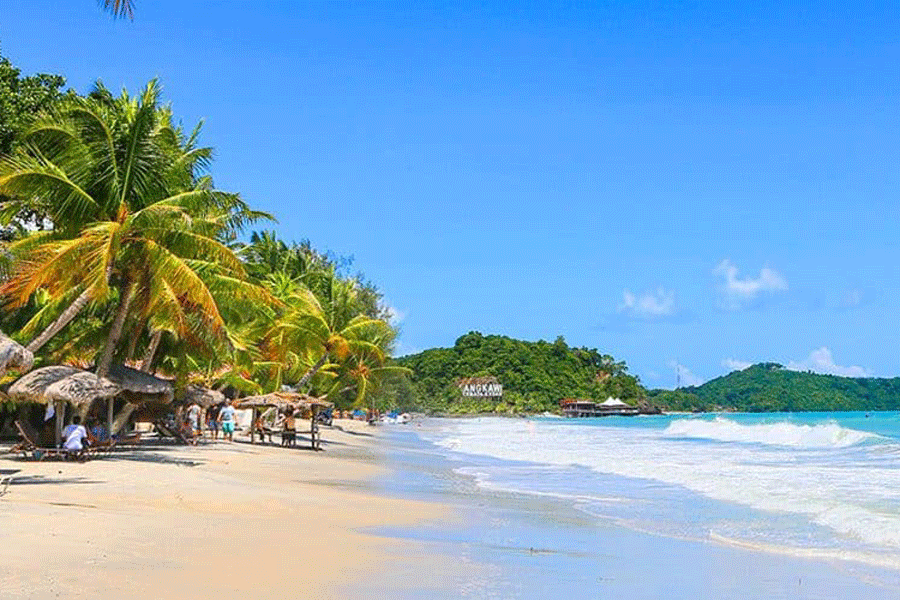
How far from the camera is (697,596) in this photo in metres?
8.16

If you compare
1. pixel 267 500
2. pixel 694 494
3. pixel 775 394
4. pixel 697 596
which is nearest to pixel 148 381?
pixel 267 500

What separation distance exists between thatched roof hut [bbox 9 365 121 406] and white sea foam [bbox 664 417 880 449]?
1343 inches

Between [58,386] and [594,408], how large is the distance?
131m

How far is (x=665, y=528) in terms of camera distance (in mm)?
12906

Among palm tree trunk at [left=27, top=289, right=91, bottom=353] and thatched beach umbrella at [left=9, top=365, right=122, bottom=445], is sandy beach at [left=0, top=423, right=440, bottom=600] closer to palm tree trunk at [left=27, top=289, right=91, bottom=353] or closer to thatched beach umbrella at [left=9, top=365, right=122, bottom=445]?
thatched beach umbrella at [left=9, top=365, right=122, bottom=445]

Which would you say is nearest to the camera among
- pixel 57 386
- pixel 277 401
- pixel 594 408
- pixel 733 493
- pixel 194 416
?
pixel 57 386

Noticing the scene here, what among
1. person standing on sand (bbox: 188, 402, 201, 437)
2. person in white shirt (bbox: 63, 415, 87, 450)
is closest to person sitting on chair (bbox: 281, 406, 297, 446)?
person standing on sand (bbox: 188, 402, 201, 437)

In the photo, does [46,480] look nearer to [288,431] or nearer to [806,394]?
[288,431]

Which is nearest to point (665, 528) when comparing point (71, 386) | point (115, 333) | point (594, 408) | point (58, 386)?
point (71, 386)

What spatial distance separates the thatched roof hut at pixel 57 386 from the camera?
16.5 meters

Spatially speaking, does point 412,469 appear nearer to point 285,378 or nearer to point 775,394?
point 285,378

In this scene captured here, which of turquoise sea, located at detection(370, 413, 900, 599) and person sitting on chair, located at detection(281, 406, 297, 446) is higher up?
person sitting on chair, located at detection(281, 406, 297, 446)

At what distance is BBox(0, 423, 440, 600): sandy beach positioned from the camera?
7000 mm

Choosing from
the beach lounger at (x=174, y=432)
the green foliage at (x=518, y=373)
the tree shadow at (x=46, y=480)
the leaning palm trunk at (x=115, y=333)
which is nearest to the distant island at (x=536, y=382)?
the green foliage at (x=518, y=373)
